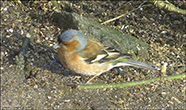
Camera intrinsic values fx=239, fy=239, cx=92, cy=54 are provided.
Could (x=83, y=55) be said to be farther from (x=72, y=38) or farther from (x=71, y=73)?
(x=71, y=73)

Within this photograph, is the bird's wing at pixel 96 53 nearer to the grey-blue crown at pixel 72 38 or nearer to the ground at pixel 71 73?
the grey-blue crown at pixel 72 38

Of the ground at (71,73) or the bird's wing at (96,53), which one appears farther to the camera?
the bird's wing at (96,53)

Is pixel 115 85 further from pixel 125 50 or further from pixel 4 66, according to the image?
pixel 4 66

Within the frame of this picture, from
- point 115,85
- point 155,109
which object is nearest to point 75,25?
point 115,85

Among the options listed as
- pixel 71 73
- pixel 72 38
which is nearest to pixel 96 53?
pixel 72 38

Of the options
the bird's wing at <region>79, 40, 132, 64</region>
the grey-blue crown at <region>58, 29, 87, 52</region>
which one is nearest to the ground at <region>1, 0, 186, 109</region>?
the bird's wing at <region>79, 40, 132, 64</region>

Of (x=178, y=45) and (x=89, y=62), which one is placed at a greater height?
(x=89, y=62)

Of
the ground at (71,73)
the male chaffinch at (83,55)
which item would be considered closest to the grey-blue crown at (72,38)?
the male chaffinch at (83,55)

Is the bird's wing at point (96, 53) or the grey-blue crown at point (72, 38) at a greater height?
the grey-blue crown at point (72, 38)

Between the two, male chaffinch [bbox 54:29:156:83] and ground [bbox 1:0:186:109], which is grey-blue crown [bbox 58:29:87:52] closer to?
male chaffinch [bbox 54:29:156:83]
